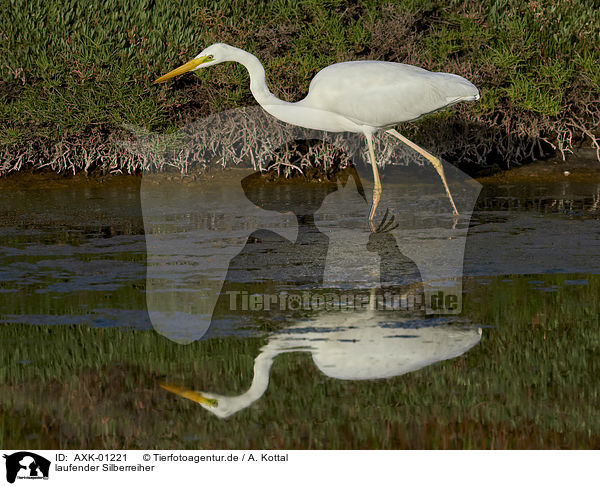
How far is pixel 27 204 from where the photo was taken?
1144cm

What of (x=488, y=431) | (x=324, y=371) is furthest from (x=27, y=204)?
(x=488, y=431)

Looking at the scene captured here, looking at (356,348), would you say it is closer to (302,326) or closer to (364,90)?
(302,326)

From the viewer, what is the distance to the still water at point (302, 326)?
4.43m

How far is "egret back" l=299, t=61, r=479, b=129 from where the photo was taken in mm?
10078

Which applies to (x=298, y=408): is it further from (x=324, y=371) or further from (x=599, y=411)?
(x=599, y=411)

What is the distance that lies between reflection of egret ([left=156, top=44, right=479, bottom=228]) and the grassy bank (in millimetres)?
2153

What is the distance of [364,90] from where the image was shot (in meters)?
10.1

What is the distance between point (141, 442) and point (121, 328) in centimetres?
178

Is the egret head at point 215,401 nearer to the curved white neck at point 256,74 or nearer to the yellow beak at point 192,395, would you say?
the yellow beak at point 192,395
